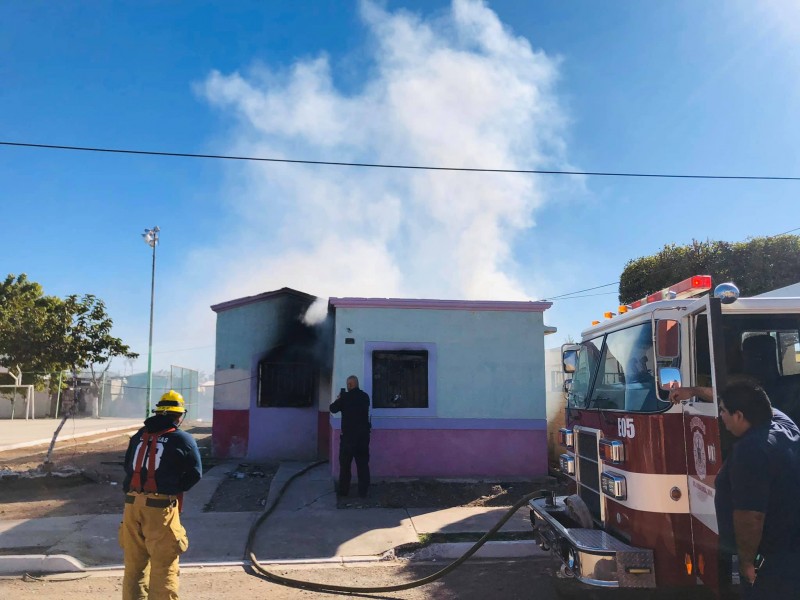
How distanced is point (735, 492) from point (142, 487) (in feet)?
12.0

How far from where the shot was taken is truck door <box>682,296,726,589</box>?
11.6 ft

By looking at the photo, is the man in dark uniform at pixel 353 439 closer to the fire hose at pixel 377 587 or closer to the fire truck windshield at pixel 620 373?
the fire hose at pixel 377 587

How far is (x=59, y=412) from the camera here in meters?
29.9

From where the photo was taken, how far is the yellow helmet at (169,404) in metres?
4.32

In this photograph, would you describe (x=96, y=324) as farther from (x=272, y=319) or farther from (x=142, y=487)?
(x=142, y=487)

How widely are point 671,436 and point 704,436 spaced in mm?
204

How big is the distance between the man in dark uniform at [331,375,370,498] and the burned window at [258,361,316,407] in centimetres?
376

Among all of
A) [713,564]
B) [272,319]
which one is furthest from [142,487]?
[272,319]

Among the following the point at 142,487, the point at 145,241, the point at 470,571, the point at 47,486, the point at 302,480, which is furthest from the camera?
the point at 145,241

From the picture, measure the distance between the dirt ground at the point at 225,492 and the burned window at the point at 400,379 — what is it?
4.24 feet

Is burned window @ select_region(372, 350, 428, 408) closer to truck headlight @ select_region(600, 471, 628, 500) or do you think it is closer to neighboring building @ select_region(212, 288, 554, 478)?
neighboring building @ select_region(212, 288, 554, 478)

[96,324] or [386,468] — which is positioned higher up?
[96,324]

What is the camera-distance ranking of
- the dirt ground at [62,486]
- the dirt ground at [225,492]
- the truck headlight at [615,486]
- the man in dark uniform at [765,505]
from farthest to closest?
1. the dirt ground at [225,492]
2. the dirt ground at [62,486]
3. the truck headlight at [615,486]
4. the man in dark uniform at [765,505]

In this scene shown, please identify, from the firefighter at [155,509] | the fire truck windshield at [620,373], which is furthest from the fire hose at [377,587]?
the firefighter at [155,509]
